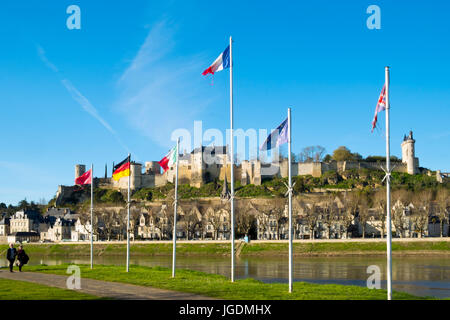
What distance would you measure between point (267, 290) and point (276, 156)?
4962 inches

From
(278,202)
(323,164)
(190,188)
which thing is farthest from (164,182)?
(278,202)

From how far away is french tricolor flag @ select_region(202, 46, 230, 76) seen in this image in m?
22.9

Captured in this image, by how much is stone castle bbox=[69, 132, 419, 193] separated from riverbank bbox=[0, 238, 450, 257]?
6735 centimetres

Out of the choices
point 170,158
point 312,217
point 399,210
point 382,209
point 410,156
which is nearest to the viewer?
point 170,158

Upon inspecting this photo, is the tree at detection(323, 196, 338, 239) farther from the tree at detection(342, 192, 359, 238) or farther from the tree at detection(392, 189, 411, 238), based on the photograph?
the tree at detection(392, 189, 411, 238)

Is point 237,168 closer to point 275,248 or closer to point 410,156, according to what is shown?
point 410,156

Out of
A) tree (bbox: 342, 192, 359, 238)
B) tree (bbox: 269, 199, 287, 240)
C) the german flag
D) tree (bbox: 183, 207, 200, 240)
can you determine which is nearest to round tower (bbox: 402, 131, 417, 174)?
tree (bbox: 342, 192, 359, 238)

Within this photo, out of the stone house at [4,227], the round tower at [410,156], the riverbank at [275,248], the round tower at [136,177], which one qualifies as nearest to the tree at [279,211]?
the riverbank at [275,248]

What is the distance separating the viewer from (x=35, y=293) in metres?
17.2

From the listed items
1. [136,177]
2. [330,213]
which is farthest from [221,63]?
[136,177]

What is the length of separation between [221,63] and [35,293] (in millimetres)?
12191

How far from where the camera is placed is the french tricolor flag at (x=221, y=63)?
22875 millimetres

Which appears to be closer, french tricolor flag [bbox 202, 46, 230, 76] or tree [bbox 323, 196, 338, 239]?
french tricolor flag [bbox 202, 46, 230, 76]
